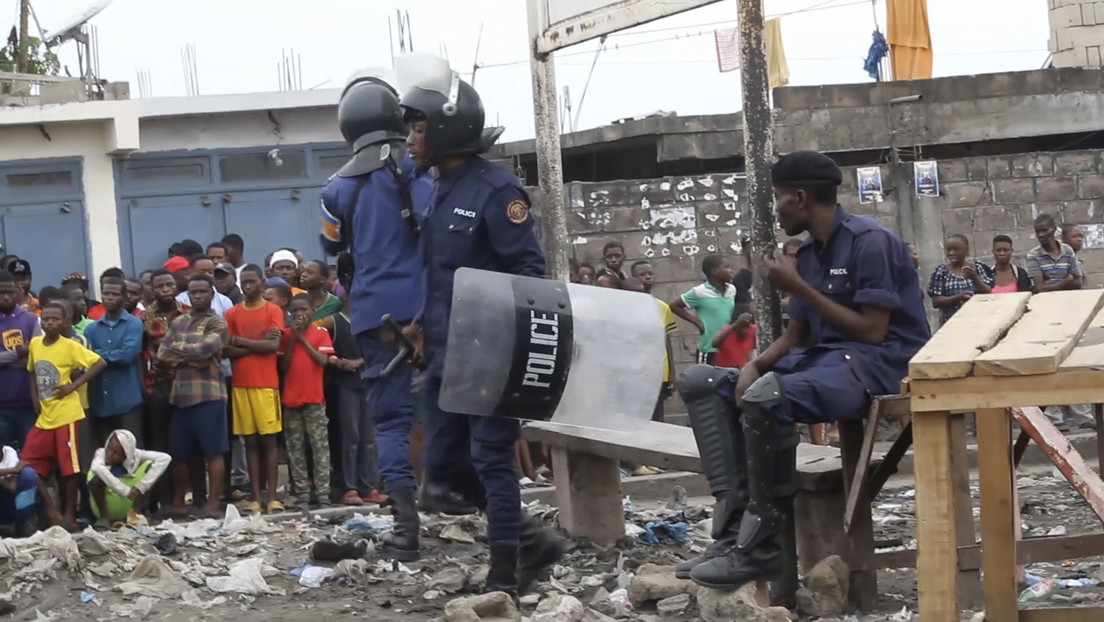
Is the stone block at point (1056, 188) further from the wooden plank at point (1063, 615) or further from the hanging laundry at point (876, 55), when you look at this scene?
the wooden plank at point (1063, 615)

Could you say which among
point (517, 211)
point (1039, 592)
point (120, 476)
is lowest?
point (1039, 592)

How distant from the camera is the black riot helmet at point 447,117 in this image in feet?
19.5

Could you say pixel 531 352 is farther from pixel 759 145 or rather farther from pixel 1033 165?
pixel 1033 165

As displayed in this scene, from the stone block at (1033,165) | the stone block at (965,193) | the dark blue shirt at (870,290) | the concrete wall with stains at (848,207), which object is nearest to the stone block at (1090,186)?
the concrete wall with stains at (848,207)

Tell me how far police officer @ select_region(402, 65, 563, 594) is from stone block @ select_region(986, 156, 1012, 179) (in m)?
9.71

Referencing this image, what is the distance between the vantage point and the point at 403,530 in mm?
6777

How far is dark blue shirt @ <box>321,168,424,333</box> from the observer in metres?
6.95

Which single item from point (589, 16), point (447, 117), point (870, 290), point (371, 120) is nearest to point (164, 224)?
point (589, 16)

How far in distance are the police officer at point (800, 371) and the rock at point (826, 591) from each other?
6.1 inches

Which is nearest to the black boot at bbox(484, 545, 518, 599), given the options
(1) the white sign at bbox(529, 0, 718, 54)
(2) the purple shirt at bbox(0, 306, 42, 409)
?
(1) the white sign at bbox(529, 0, 718, 54)

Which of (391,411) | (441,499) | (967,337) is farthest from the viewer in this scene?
(391,411)

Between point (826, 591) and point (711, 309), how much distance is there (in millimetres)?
6342

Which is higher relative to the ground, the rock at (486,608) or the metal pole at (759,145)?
the metal pole at (759,145)

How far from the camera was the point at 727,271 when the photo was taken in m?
11.9
